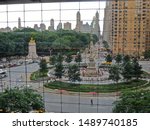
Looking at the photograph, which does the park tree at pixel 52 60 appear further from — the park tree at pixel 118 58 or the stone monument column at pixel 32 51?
the park tree at pixel 118 58

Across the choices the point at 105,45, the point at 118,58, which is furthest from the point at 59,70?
the point at 105,45

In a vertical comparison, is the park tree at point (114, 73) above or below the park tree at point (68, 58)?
below

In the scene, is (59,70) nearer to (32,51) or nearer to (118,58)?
(32,51)

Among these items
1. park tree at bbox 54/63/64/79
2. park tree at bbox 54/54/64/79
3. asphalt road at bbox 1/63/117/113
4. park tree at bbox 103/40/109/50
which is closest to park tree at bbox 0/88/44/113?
asphalt road at bbox 1/63/117/113

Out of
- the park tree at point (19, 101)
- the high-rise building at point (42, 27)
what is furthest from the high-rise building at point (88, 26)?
the park tree at point (19, 101)

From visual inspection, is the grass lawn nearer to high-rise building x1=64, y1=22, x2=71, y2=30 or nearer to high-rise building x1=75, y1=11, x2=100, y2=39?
high-rise building x1=64, y1=22, x2=71, y2=30
